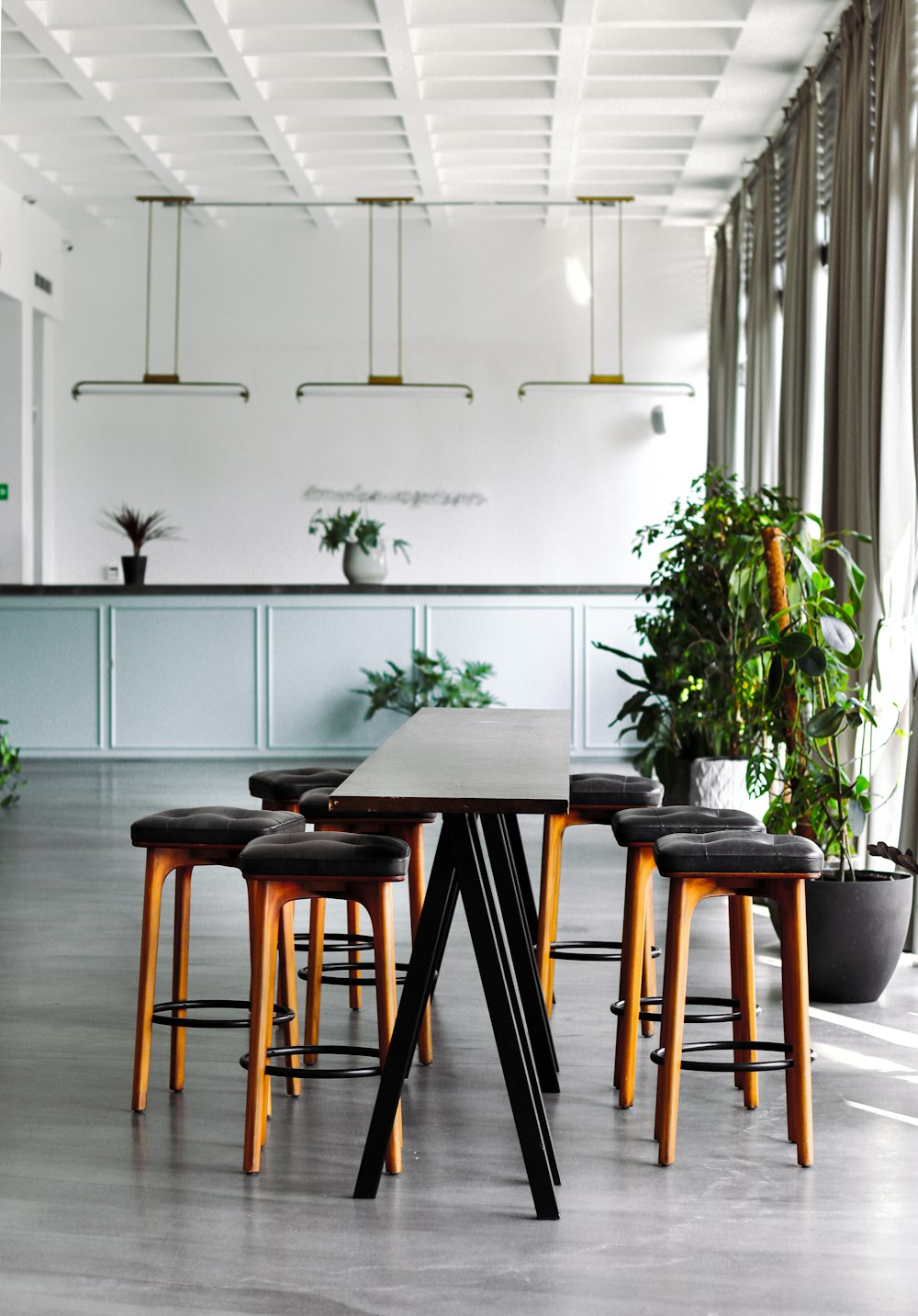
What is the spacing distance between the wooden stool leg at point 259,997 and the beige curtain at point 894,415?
2859mm

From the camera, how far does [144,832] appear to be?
283 centimetres

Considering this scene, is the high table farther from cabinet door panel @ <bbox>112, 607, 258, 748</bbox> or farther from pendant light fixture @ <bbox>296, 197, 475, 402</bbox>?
pendant light fixture @ <bbox>296, 197, 475, 402</bbox>

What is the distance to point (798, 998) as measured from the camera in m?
2.61

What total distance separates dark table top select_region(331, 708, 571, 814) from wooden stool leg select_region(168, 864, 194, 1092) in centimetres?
57

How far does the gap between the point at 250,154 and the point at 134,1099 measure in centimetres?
710

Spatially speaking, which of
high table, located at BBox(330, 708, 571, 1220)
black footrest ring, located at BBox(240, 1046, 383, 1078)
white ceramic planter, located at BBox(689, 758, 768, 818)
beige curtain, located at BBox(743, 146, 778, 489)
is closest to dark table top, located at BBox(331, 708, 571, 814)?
high table, located at BBox(330, 708, 571, 1220)

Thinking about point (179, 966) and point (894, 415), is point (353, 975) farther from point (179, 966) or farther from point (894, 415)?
point (894, 415)

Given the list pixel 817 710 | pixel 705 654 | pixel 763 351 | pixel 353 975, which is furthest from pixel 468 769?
pixel 763 351

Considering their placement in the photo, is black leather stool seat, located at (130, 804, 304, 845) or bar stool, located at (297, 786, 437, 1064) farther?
bar stool, located at (297, 786, 437, 1064)

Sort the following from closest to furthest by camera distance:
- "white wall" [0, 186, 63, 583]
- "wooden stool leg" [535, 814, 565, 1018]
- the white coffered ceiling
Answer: "wooden stool leg" [535, 814, 565, 1018] → the white coffered ceiling → "white wall" [0, 186, 63, 583]

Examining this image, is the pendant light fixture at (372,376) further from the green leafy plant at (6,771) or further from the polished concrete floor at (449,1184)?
the polished concrete floor at (449,1184)

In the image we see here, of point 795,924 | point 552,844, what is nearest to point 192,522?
point 552,844

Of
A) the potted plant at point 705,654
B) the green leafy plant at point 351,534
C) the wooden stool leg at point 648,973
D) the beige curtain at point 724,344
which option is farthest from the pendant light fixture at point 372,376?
the wooden stool leg at point 648,973

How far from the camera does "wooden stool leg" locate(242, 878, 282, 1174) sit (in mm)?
2549
